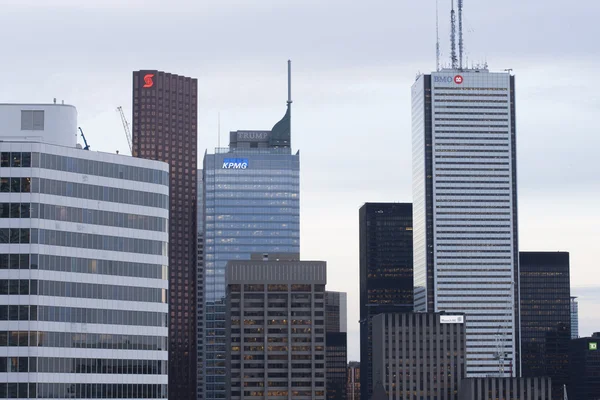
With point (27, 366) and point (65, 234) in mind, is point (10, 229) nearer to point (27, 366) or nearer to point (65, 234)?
point (65, 234)

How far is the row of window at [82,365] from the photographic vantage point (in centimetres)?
15575

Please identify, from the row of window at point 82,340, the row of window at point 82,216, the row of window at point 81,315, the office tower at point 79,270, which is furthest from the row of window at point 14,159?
the row of window at point 82,340

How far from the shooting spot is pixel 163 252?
17000cm

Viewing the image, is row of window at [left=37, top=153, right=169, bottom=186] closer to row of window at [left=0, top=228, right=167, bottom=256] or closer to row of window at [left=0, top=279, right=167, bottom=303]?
row of window at [left=0, top=228, right=167, bottom=256]

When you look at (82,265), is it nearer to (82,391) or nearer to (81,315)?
(81,315)

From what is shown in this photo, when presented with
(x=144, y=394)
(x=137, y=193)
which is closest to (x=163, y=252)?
(x=137, y=193)

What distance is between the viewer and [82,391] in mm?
159250

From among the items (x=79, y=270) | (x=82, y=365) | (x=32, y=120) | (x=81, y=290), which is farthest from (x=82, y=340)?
(x=32, y=120)

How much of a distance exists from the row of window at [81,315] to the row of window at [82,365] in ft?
15.9

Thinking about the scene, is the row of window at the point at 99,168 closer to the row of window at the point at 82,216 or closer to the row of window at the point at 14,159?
the row of window at the point at 14,159

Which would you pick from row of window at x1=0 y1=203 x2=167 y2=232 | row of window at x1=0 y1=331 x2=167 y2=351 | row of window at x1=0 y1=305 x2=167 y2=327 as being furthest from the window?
row of window at x1=0 y1=331 x2=167 y2=351

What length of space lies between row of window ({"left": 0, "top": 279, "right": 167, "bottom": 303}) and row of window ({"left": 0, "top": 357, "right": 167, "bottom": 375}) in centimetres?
794

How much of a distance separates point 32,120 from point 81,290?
26357mm

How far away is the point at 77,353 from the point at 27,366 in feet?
22.5
